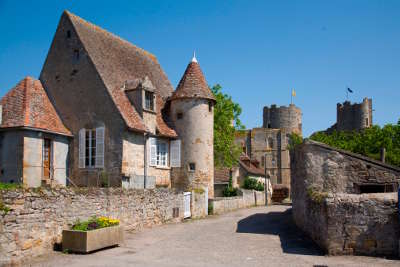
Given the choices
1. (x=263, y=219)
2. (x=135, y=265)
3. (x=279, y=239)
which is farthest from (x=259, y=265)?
(x=263, y=219)

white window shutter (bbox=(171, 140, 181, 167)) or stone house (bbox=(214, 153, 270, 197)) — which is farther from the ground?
white window shutter (bbox=(171, 140, 181, 167))

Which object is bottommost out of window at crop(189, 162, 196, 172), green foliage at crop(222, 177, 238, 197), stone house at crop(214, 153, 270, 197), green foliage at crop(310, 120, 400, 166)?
green foliage at crop(222, 177, 238, 197)

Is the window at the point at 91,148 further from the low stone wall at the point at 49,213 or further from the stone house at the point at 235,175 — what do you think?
the stone house at the point at 235,175

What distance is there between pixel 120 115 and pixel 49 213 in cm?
928

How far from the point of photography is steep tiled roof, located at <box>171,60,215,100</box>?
81.8 ft

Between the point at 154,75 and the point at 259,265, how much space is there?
1883cm

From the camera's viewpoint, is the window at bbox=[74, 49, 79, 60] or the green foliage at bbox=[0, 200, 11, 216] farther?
the window at bbox=[74, 49, 79, 60]

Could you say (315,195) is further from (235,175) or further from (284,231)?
(235,175)

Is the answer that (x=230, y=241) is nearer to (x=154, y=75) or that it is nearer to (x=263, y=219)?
(x=263, y=219)

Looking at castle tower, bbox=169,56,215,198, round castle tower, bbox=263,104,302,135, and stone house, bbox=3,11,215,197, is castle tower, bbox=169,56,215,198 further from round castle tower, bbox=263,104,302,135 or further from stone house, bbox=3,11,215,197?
round castle tower, bbox=263,104,302,135

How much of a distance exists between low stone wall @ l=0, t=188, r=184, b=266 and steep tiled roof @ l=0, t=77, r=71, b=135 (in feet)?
20.5

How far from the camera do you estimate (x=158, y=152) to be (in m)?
24.2

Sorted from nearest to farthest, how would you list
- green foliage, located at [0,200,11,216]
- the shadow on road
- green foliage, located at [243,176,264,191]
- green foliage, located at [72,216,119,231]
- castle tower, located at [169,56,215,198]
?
green foliage, located at [0,200,11,216], green foliage, located at [72,216,119,231], the shadow on road, castle tower, located at [169,56,215,198], green foliage, located at [243,176,264,191]

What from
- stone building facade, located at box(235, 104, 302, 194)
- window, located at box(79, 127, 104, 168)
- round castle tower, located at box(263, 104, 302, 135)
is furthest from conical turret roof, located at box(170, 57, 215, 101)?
round castle tower, located at box(263, 104, 302, 135)
